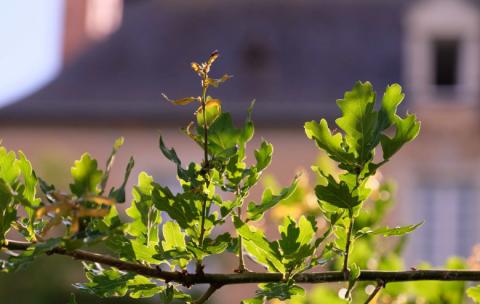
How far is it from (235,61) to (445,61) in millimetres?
3068

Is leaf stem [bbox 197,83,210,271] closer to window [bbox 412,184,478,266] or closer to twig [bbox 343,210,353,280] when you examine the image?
twig [bbox 343,210,353,280]

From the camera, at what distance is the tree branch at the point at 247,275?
97 centimetres

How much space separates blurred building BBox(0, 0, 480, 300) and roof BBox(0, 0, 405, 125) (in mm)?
16

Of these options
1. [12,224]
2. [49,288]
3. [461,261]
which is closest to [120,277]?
[12,224]

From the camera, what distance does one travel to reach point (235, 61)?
57.2 feet

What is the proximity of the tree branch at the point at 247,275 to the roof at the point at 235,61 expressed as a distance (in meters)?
14.8

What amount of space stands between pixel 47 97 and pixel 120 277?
53.6 feet

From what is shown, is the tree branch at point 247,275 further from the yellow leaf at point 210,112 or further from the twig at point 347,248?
the yellow leaf at point 210,112

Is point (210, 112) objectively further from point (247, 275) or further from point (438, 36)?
point (438, 36)

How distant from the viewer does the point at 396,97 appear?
970 mm

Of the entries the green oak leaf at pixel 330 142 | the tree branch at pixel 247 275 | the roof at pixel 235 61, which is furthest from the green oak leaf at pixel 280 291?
the roof at pixel 235 61

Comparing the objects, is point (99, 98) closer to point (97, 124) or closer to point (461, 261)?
point (97, 124)

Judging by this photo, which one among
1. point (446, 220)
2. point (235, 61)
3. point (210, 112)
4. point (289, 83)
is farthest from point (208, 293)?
point (235, 61)

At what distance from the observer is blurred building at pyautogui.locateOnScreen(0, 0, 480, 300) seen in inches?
642
